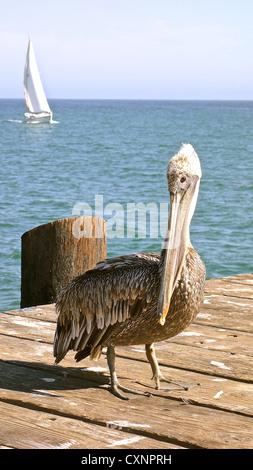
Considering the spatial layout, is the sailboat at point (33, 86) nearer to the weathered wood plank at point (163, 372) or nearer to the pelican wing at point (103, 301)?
the weathered wood plank at point (163, 372)

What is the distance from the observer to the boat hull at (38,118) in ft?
220

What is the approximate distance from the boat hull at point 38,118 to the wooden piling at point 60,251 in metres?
62.6

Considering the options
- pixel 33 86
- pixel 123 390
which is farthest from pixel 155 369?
pixel 33 86

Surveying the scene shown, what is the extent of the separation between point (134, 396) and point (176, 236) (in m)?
0.70

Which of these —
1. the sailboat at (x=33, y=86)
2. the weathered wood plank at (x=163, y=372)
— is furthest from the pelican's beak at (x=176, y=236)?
the sailboat at (x=33, y=86)

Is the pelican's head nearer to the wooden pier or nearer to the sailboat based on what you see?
the wooden pier

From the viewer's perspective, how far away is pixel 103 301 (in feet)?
9.71

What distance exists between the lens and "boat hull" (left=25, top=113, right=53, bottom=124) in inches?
2640

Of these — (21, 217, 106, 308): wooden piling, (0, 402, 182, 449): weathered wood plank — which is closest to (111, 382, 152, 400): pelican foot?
(0, 402, 182, 449): weathered wood plank

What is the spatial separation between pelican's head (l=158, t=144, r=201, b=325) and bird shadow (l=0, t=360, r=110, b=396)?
2.34 ft

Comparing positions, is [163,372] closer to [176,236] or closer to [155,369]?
[155,369]
